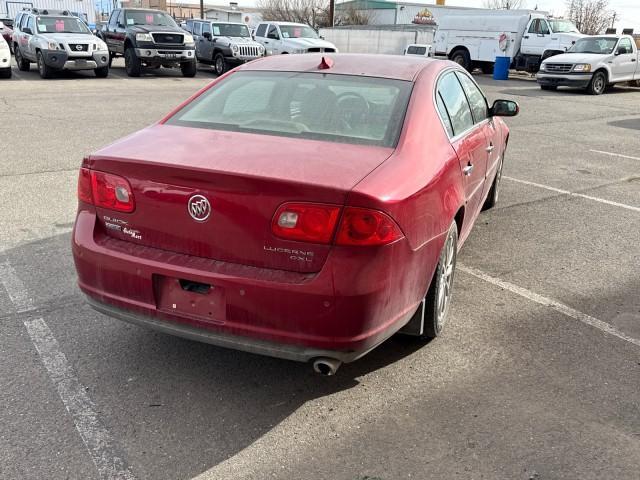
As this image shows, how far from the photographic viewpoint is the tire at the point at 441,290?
335cm

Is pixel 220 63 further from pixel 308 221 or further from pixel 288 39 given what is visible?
pixel 308 221

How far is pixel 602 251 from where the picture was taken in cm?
536

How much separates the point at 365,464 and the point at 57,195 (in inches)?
197

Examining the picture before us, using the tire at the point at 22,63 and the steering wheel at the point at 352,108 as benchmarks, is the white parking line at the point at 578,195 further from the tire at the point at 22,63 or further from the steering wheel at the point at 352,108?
the tire at the point at 22,63

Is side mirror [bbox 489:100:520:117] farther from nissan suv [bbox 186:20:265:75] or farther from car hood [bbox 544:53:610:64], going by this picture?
nissan suv [bbox 186:20:265:75]

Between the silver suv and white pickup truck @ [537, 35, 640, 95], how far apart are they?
46.6ft

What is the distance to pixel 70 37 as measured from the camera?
17766mm

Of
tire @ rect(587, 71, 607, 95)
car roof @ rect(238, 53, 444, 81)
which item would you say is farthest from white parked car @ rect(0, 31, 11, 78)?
tire @ rect(587, 71, 607, 95)

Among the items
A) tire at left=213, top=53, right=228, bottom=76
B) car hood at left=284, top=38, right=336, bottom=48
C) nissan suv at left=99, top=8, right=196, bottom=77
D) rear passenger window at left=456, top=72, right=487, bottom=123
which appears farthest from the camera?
tire at left=213, top=53, right=228, bottom=76

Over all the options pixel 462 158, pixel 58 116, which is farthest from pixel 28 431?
pixel 58 116

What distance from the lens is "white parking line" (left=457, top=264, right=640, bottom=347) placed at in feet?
12.6

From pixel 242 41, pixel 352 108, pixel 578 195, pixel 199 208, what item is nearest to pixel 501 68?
pixel 242 41

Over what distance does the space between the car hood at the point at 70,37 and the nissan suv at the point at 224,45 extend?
4.90m

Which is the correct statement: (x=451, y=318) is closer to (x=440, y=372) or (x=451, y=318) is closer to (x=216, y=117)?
(x=440, y=372)
